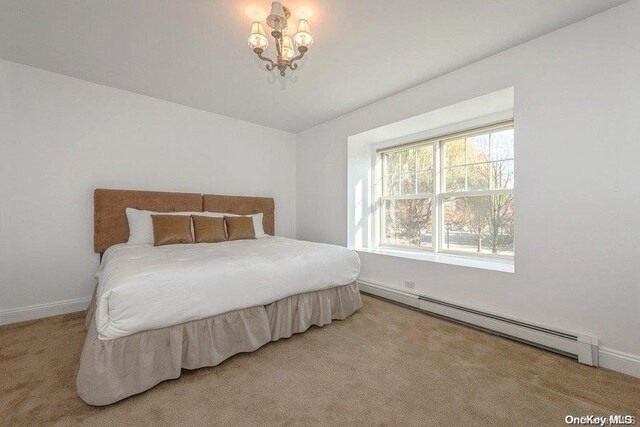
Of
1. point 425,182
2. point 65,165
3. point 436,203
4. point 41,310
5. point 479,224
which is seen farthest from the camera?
point 425,182

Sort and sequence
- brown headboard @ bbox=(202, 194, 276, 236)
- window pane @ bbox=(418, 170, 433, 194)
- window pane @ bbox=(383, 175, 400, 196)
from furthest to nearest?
window pane @ bbox=(383, 175, 400, 196) → brown headboard @ bbox=(202, 194, 276, 236) → window pane @ bbox=(418, 170, 433, 194)

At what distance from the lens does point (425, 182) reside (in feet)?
11.0

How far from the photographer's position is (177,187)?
3.32 m

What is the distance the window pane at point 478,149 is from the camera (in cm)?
286

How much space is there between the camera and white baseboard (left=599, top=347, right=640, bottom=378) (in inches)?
64.3

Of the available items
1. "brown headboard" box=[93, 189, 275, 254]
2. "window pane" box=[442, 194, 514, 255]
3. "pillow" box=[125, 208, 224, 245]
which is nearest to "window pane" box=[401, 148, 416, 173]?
"window pane" box=[442, 194, 514, 255]

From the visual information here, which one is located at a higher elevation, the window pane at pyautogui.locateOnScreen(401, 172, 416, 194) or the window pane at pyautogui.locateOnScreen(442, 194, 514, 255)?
the window pane at pyautogui.locateOnScreen(401, 172, 416, 194)

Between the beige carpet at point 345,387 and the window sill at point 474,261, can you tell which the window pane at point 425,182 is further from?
the beige carpet at point 345,387

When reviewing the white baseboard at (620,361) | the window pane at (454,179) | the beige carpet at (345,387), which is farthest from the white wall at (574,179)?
the window pane at (454,179)

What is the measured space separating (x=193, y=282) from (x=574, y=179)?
2680 mm

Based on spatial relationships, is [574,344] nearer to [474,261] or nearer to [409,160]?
[474,261]

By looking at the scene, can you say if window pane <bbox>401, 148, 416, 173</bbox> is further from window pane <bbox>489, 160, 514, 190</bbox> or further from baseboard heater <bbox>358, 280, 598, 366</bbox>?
baseboard heater <bbox>358, 280, 598, 366</bbox>

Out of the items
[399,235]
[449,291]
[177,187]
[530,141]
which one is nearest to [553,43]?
[530,141]

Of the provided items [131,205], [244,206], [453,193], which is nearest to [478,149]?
[453,193]
